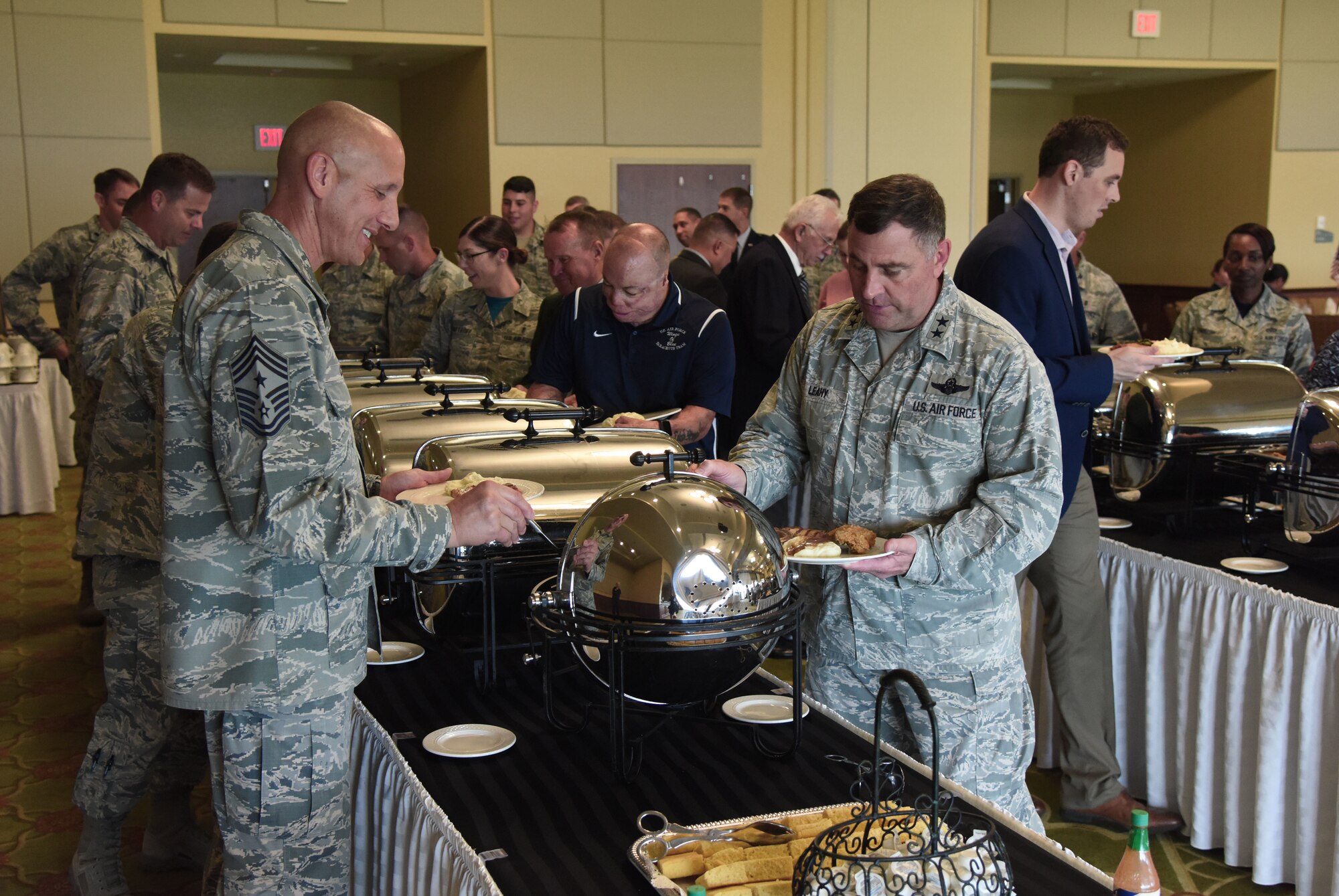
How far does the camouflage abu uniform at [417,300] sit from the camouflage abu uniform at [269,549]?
3.02 metres

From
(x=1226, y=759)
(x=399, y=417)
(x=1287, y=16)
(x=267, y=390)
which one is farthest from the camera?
(x=1287, y=16)

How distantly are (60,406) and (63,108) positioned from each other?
73.0 inches

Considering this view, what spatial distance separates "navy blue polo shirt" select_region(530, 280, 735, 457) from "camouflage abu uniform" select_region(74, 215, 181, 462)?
112 cm

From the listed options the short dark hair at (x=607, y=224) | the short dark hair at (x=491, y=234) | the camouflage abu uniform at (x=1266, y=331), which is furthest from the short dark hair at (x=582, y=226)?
the camouflage abu uniform at (x=1266, y=331)

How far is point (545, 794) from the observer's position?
4.57 ft

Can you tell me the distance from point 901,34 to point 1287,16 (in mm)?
3787

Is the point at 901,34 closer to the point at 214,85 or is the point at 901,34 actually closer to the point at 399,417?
the point at 214,85

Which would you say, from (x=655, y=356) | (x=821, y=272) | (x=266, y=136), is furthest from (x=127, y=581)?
(x=266, y=136)

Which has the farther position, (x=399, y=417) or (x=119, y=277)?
(x=119, y=277)

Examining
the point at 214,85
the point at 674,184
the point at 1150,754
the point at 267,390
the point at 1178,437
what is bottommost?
the point at 1150,754

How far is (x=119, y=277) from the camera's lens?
310cm

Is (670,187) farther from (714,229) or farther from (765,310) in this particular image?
(765,310)

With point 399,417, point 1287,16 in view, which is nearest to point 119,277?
point 399,417

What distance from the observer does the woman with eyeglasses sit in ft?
12.8
